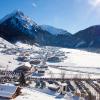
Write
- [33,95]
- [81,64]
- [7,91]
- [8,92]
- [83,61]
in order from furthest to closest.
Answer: [83,61], [81,64], [33,95], [7,91], [8,92]

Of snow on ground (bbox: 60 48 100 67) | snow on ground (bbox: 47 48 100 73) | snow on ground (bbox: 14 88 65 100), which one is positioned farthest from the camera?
snow on ground (bbox: 60 48 100 67)

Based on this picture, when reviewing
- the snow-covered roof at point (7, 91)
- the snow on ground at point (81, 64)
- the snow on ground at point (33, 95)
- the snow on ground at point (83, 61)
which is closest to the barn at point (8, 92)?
the snow-covered roof at point (7, 91)

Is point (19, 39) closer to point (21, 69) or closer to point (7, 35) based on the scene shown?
point (7, 35)

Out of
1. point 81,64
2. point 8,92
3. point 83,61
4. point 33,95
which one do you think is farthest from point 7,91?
point 83,61

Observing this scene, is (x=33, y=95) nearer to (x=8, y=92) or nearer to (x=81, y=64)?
(x=8, y=92)

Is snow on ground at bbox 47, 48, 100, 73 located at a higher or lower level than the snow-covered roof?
higher

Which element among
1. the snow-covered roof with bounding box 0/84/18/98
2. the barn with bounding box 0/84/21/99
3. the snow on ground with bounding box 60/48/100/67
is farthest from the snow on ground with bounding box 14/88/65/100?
the snow on ground with bounding box 60/48/100/67

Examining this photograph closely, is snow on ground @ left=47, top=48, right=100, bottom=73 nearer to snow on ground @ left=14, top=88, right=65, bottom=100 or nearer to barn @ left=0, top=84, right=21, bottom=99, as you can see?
snow on ground @ left=14, top=88, right=65, bottom=100

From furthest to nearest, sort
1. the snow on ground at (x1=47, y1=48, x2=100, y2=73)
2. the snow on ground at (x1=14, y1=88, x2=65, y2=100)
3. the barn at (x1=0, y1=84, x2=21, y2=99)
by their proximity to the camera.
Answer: the snow on ground at (x1=47, y1=48, x2=100, y2=73) → the snow on ground at (x1=14, y1=88, x2=65, y2=100) → the barn at (x1=0, y1=84, x2=21, y2=99)

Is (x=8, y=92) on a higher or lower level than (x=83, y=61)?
lower

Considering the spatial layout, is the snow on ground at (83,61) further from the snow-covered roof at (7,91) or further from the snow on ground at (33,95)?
the snow-covered roof at (7,91)

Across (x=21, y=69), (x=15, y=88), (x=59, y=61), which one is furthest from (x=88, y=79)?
(x=59, y=61)
